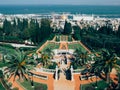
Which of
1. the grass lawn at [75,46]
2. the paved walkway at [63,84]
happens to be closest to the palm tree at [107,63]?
the paved walkway at [63,84]

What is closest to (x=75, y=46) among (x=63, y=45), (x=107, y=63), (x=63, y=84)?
(x=63, y=45)

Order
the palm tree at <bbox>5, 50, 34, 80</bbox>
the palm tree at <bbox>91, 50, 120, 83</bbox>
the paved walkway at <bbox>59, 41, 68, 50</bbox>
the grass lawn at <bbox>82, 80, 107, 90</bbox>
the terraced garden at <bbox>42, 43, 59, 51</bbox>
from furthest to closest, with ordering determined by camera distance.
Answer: the paved walkway at <bbox>59, 41, 68, 50</bbox> → the terraced garden at <bbox>42, 43, 59, 51</bbox> → the grass lawn at <bbox>82, 80, 107, 90</bbox> → the palm tree at <bbox>91, 50, 120, 83</bbox> → the palm tree at <bbox>5, 50, 34, 80</bbox>

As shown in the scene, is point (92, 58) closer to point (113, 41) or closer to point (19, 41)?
point (113, 41)

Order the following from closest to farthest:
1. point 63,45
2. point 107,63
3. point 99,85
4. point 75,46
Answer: point 107,63 → point 99,85 → point 75,46 → point 63,45

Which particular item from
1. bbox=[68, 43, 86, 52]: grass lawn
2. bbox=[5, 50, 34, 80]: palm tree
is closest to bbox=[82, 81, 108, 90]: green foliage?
bbox=[5, 50, 34, 80]: palm tree

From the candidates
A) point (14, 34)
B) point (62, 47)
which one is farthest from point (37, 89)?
point (14, 34)

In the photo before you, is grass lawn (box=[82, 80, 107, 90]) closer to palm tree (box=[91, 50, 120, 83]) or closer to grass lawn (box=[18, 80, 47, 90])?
palm tree (box=[91, 50, 120, 83])

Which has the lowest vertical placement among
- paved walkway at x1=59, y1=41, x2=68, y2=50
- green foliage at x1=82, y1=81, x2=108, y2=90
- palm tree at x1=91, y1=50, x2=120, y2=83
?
paved walkway at x1=59, y1=41, x2=68, y2=50

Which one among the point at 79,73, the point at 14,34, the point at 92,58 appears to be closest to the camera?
the point at 79,73

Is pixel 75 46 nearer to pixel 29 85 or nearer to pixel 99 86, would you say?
pixel 99 86

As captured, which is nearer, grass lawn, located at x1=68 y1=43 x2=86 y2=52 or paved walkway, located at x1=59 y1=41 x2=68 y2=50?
grass lawn, located at x1=68 y1=43 x2=86 y2=52

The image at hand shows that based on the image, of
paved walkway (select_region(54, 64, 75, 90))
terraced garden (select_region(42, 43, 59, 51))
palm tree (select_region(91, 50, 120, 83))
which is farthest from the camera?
terraced garden (select_region(42, 43, 59, 51))
